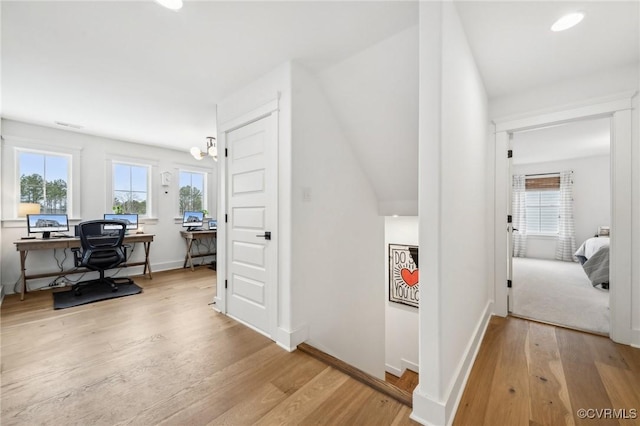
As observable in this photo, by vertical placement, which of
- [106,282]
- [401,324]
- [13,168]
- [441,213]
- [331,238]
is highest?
[13,168]

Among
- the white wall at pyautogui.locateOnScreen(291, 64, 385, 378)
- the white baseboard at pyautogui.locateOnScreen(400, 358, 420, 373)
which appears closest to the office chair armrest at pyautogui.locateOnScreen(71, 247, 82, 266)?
the white wall at pyautogui.locateOnScreen(291, 64, 385, 378)

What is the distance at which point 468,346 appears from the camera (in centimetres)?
190

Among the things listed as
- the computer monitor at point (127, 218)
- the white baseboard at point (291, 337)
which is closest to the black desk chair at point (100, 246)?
the computer monitor at point (127, 218)

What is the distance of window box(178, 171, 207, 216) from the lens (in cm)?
532

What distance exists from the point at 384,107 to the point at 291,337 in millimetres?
2202

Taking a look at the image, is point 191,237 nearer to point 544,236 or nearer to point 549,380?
point 549,380

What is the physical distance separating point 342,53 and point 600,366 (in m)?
3.14

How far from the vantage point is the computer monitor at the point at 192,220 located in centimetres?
520

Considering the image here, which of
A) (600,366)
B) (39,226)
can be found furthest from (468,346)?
(39,226)

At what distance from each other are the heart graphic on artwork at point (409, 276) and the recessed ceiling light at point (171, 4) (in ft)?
12.8

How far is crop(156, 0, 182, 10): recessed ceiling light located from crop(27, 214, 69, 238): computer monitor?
3.88 meters

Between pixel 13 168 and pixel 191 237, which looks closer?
pixel 13 168

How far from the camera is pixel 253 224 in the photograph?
2510 mm

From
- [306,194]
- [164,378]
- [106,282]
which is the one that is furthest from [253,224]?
[106,282]
